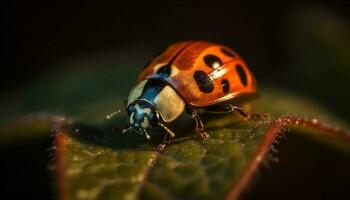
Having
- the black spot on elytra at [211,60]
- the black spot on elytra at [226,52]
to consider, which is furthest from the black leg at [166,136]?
the black spot on elytra at [226,52]

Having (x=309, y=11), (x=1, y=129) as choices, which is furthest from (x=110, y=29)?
(x=1, y=129)

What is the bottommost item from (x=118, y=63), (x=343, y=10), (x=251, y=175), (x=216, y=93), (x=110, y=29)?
(x=251, y=175)

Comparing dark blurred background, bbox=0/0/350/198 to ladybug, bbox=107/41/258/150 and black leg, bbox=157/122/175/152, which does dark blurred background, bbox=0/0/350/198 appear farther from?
black leg, bbox=157/122/175/152

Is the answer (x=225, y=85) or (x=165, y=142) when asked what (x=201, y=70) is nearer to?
(x=225, y=85)

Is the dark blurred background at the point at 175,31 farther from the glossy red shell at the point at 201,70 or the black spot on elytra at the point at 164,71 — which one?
the black spot on elytra at the point at 164,71

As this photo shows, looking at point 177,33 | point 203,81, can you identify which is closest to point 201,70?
point 203,81

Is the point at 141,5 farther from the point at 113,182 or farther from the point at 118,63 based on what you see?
the point at 113,182
